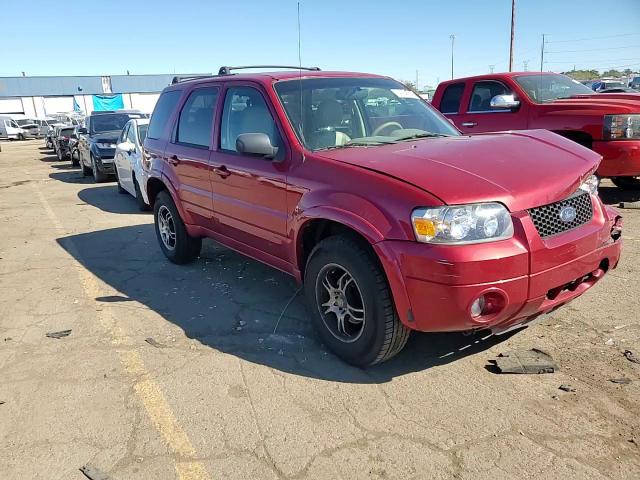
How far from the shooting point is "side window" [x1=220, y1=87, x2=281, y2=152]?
159 inches

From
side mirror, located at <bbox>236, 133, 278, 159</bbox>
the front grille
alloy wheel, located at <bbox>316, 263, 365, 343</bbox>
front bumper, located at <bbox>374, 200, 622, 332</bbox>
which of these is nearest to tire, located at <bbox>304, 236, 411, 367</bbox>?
alloy wheel, located at <bbox>316, 263, 365, 343</bbox>

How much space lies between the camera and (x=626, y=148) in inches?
270

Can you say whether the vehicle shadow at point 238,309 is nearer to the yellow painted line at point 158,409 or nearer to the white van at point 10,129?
the yellow painted line at point 158,409

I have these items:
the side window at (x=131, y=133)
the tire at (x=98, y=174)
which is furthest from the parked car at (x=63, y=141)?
the side window at (x=131, y=133)

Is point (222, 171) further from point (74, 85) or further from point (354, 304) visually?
point (74, 85)

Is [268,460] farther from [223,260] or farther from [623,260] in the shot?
[623,260]

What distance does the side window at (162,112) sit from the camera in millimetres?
5617

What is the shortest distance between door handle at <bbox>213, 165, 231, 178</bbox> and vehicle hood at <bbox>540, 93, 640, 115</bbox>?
527cm

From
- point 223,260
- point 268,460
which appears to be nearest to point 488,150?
point 268,460

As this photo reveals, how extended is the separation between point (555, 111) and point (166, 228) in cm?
559

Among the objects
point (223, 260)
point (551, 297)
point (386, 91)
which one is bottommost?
point (223, 260)

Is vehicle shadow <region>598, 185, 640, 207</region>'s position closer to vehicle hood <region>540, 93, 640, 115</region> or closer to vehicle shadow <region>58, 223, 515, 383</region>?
vehicle hood <region>540, 93, 640, 115</region>

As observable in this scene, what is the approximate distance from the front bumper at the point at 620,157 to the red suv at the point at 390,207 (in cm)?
367

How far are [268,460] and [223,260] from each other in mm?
3650
